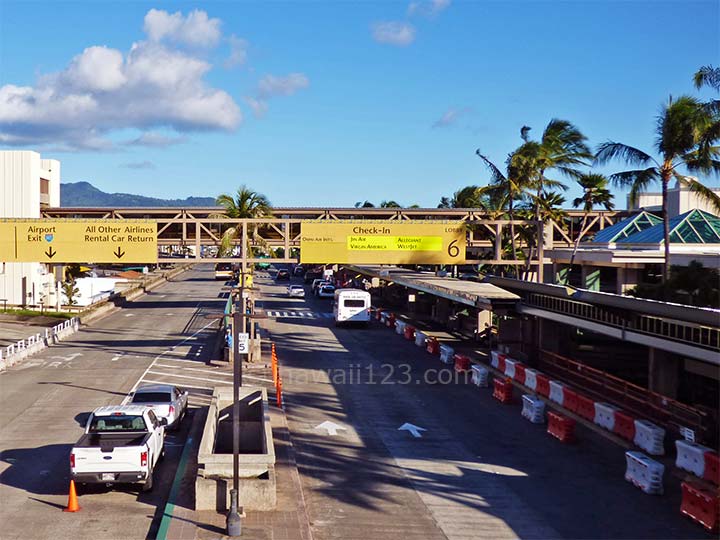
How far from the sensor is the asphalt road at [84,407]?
1625cm

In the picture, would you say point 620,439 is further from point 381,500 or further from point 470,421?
point 381,500

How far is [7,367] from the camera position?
37.3 meters

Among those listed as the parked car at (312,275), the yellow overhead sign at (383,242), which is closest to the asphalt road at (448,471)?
the yellow overhead sign at (383,242)

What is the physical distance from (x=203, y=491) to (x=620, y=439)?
42.2 ft

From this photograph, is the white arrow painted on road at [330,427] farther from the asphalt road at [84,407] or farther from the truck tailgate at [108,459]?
the truck tailgate at [108,459]

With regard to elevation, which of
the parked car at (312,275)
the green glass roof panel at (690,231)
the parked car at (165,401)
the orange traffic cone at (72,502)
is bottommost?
the orange traffic cone at (72,502)

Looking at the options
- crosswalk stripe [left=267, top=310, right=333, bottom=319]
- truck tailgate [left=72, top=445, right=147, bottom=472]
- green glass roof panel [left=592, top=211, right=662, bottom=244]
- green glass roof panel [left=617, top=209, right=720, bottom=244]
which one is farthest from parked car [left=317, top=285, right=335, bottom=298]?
truck tailgate [left=72, top=445, right=147, bottom=472]

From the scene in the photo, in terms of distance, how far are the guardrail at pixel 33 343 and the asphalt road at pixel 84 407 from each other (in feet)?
1.97

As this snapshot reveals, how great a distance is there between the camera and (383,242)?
36.2m

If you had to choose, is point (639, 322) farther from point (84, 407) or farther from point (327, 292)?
point (327, 292)

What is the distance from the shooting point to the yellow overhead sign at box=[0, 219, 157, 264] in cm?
3525

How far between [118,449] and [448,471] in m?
Answer: 8.38

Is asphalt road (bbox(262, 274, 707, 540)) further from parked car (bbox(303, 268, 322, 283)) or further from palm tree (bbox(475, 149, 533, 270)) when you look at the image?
parked car (bbox(303, 268, 322, 283))

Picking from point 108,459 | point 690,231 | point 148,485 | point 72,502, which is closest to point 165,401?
point 148,485
